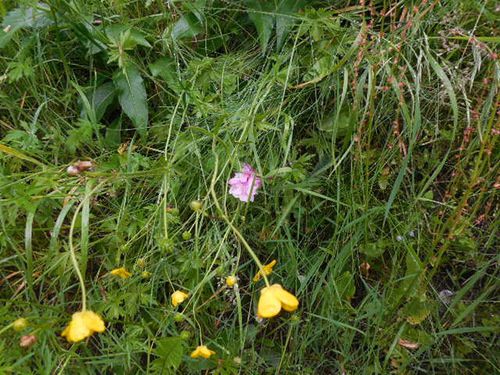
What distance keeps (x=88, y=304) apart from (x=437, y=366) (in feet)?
2.53

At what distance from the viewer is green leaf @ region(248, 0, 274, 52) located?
148 centimetres

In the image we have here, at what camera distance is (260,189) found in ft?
4.48

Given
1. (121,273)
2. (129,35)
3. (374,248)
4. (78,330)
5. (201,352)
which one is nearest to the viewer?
(78,330)

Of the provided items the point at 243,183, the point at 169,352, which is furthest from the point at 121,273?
the point at 243,183

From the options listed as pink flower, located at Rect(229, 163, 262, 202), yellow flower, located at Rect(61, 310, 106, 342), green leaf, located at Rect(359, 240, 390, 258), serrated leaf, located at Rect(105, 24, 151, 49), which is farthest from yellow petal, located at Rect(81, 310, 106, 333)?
serrated leaf, located at Rect(105, 24, 151, 49)

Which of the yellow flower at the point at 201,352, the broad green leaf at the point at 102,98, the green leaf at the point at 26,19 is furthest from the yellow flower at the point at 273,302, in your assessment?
the green leaf at the point at 26,19

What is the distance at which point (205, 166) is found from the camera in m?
1.36

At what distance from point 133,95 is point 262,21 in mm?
389

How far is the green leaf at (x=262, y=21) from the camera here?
148 centimetres

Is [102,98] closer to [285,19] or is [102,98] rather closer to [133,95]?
[133,95]

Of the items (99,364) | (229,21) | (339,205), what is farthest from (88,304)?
(229,21)

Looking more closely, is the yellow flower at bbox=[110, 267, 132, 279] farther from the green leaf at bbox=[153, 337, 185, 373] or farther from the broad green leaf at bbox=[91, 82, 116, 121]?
the broad green leaf at bbox=[91, 82, 116, 121]

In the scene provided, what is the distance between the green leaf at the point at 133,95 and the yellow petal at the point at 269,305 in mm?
677

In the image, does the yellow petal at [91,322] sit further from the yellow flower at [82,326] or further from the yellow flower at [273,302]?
the yellow flower at [273,302]
